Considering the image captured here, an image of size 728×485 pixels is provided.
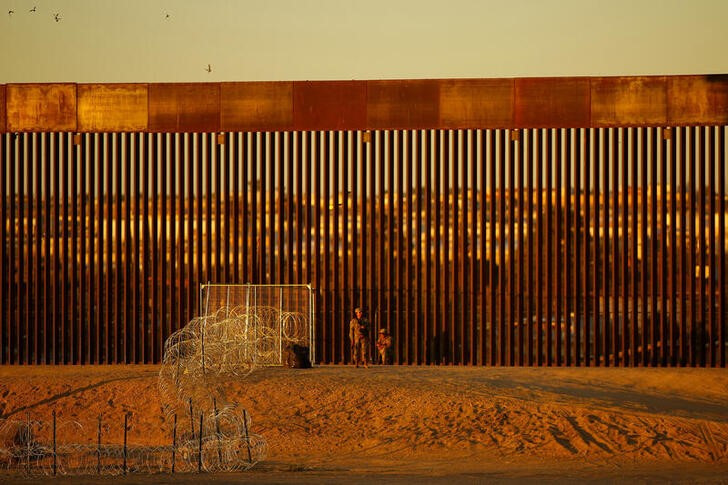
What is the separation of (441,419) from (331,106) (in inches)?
344

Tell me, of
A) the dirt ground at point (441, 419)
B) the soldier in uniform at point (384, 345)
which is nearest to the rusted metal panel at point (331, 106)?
the soldier in uniform at point (384, 345)

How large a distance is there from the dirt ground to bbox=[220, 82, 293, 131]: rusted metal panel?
5.40 metres

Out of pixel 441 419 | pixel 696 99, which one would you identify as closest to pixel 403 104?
pixel 696 99

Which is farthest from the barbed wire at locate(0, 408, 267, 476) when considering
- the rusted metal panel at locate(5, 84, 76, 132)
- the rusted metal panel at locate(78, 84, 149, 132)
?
the rusted metal panel at locate(5, 84, 76, 132)

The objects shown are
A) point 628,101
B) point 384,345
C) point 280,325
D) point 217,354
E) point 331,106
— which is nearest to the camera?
point 217,354

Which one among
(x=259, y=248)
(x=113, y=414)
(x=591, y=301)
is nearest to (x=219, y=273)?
(x=259, y=248)

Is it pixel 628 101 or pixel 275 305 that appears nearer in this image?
pixel 275 305

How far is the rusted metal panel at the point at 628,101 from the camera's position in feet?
89.5

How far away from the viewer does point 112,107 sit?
92.9ft

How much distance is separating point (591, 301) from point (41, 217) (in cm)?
1181

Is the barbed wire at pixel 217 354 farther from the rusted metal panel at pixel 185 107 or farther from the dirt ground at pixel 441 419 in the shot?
the rusted metal panel at pixel 185 107

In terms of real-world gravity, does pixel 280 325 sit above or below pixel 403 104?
below

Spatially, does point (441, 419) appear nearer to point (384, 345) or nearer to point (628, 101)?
point (384, 345)

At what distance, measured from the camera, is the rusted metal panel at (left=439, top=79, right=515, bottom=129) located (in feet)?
89.8
